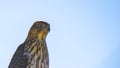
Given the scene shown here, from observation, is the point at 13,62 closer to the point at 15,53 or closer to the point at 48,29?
the point at 15,53

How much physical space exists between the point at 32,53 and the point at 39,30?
139 centimetres

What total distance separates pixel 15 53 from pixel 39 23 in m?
1.39

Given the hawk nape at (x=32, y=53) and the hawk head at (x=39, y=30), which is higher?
the hawk head at (x=39, y=30)

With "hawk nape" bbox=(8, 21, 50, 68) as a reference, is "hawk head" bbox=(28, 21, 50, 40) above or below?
above

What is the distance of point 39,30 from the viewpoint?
38.0 feet

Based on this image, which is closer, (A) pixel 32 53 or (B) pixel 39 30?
(A) pixel 32 53

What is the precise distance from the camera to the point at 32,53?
10.3 meters

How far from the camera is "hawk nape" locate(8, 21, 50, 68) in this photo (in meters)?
10.1

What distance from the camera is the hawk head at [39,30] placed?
11352mm

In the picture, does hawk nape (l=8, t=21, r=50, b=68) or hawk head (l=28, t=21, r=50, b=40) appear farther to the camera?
hawk head (l=28, t=21, r=50, b=40)

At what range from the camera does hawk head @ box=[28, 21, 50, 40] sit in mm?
11352

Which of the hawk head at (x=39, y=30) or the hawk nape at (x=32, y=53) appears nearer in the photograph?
the hawk nape at (x=32, y=53)

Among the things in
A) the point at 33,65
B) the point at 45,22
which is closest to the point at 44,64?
the point at 33,65

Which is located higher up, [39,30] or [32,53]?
[39,30]
